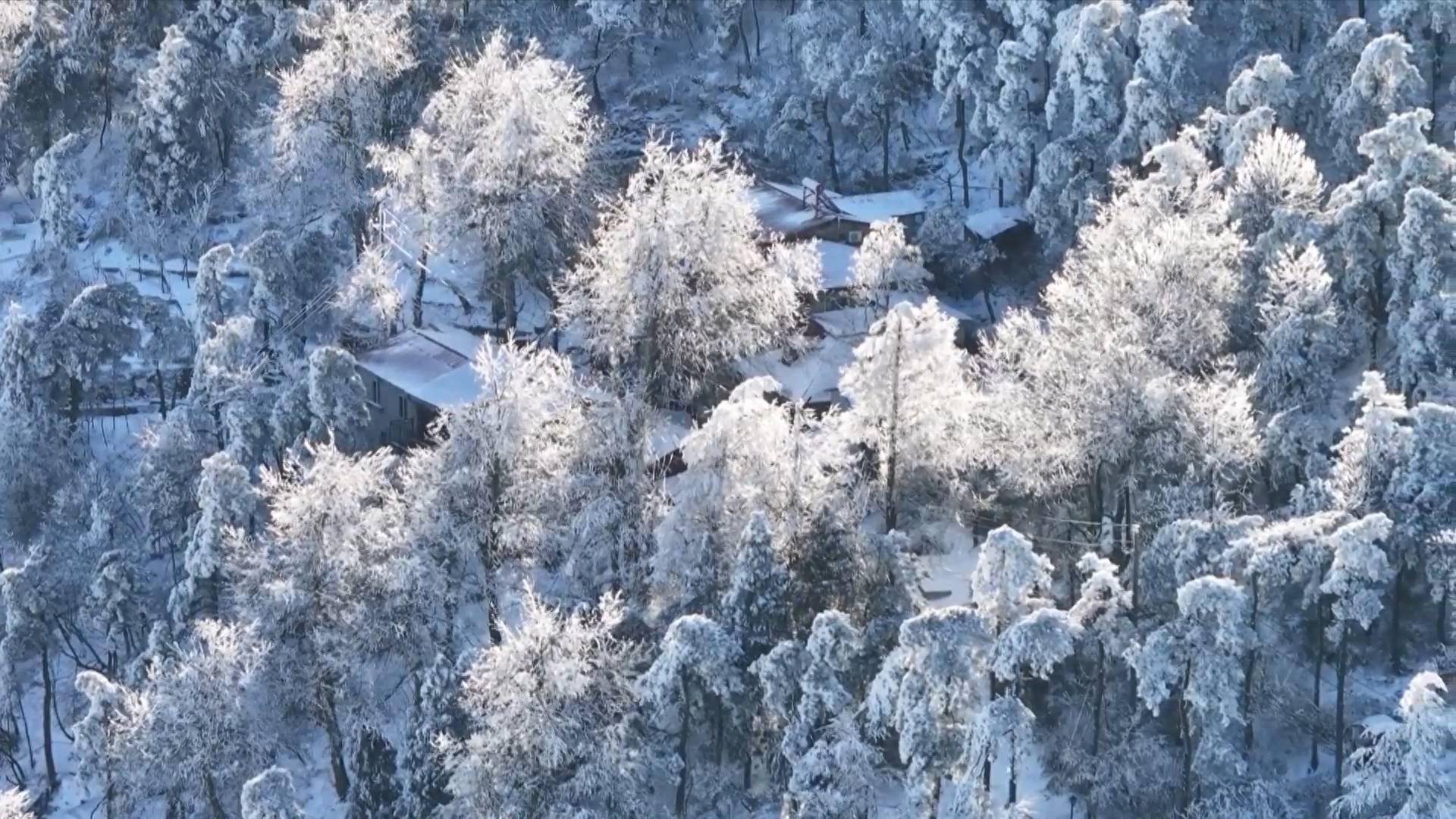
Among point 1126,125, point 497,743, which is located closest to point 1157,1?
point 1126,125

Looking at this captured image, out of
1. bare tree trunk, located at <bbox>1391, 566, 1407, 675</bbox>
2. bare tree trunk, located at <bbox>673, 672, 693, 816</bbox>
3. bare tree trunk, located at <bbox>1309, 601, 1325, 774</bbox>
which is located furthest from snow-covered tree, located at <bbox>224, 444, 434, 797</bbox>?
bare tree trunk, located at <bbox>1391, 566, 1407, 675</bbox>

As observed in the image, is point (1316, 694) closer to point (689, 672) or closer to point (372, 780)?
point (689, 672)

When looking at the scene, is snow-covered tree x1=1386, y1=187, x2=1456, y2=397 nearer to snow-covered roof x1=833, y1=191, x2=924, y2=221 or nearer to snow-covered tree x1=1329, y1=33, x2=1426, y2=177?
snow-covered tree x1=1329, y1=33, x2=1426, y2=177

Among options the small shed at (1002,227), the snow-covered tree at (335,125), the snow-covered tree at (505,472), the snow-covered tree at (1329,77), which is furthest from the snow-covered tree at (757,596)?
the snow-covered tree at (1329,77)

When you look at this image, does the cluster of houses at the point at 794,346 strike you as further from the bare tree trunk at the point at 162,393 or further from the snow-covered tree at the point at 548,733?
the snow-covered tree at the point at 548,733

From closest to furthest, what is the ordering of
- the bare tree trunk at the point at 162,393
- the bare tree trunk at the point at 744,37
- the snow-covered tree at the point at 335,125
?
the bare tree trunk at the point at 162,393 → the snow-covered tree at the point at 335,125 → the bare tree trunk at the point at 744,37

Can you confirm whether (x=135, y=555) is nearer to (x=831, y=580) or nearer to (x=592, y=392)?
(x=592, y=392)
